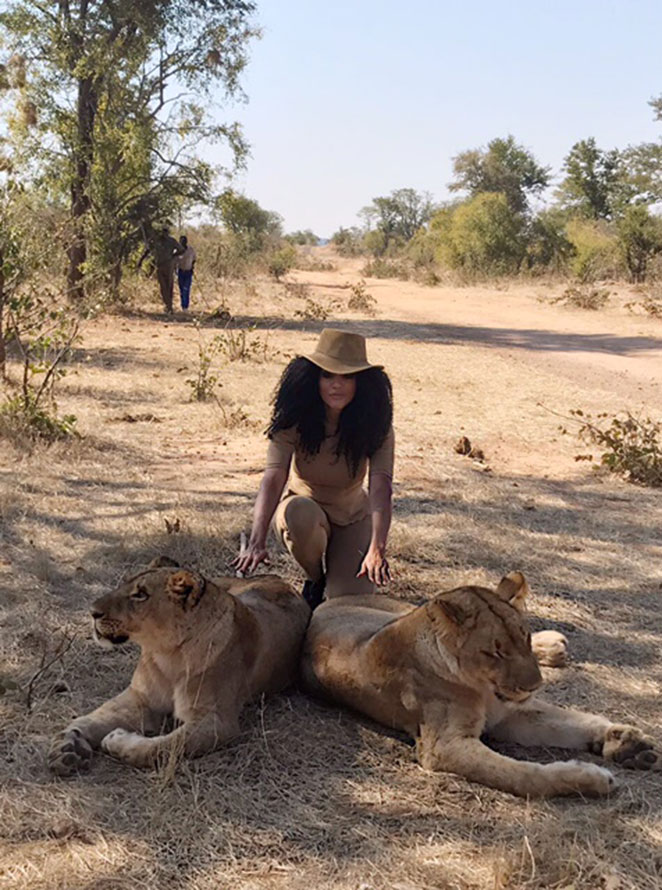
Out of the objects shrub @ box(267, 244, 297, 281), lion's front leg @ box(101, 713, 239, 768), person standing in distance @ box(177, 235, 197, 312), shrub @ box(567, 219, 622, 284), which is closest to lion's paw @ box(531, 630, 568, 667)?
lion's front leg @ box(101, 713, 239, 768)

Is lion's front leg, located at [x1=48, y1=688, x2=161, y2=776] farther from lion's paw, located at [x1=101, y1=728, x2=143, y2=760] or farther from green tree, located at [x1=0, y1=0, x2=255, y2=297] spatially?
green tree, located at [x1=0, y1=0, x2=255, y2=297]

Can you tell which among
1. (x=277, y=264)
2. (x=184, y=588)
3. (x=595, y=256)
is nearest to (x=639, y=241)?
(x=595, y=256)

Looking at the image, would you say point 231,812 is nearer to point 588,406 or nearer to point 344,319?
point 588,406

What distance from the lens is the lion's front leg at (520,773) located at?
279 centimetres

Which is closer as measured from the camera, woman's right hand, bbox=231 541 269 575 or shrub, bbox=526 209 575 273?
woman's right hand, bbox=231 541 269 575

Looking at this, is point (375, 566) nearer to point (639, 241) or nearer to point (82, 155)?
point (82, 155)

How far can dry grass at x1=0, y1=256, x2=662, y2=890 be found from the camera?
2477 mm

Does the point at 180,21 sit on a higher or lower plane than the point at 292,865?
higher

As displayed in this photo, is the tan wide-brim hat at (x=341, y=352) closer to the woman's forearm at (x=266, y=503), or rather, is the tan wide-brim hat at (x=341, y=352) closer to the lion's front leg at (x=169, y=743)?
the woman's forearm at (x=266, y=503)

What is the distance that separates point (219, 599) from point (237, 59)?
16.9m

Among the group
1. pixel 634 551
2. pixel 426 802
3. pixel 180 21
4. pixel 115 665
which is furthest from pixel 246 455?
pixel 180 21

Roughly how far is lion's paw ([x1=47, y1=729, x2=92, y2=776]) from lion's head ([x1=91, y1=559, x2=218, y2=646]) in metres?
0.34

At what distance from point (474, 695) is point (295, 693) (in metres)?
0.77

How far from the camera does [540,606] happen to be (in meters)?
4.56
